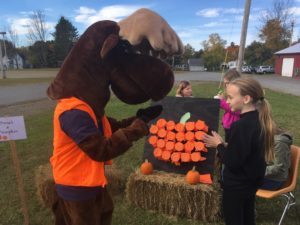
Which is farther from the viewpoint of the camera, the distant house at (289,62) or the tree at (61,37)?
the tree at (61,37)

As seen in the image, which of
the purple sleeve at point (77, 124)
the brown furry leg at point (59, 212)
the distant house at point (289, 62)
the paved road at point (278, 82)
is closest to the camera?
the purple sleeve at point (77, 124)

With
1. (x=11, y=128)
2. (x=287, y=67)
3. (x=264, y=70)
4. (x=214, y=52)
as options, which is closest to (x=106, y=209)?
(x=11, y=128)

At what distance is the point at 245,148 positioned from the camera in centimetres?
258

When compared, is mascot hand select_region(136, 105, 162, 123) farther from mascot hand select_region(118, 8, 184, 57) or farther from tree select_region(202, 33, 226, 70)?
tree select_region(202, 33, 226, 70)

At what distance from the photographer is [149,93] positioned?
199 centimetres

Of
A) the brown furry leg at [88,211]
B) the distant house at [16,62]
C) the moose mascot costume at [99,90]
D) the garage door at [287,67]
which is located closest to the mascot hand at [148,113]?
the moose mascot costume at [99,90]

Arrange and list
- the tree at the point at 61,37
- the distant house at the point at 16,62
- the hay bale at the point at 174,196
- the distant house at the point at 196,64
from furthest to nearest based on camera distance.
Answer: the distant house at the point at 16,62
the distant house at the point at 196,64
the tree at the point at 61,37
the hay bale at the point at 174,196

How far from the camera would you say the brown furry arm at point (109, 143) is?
1.78 m

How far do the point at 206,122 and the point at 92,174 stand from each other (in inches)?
89.3

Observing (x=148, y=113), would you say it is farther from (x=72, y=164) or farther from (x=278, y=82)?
(x=278, y=82)

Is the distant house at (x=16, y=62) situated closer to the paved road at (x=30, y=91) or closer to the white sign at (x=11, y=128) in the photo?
the paved road at (x=30, y=91)

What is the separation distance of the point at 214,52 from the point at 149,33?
240ft

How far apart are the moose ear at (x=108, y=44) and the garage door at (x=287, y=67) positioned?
40.4 m

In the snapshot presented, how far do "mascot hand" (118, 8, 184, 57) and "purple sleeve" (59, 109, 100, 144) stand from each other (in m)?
0.51
